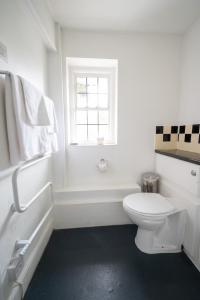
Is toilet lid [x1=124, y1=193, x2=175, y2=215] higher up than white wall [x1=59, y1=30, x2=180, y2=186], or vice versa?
white wall [x1=59, y1=30, x2=180, y2=186]

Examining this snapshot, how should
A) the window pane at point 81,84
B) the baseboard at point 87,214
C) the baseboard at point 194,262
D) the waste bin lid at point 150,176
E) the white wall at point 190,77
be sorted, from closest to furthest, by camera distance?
the baseboard at point 194,262 < the white wall at point 190,77 < the baseboard at point 87,214 < the waste bin lid at point 150,176 < the window pane at point 81,84

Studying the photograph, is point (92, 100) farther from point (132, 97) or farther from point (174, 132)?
point (174, 132)

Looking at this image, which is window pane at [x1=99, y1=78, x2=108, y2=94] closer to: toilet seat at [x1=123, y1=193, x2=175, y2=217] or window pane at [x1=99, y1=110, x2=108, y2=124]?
window pane at [x1=99, y1=110, x2=108, y2=124]

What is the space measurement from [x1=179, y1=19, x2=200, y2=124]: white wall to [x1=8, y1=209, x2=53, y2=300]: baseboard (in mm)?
1825

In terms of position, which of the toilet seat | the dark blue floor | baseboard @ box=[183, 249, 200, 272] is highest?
the toilet seat

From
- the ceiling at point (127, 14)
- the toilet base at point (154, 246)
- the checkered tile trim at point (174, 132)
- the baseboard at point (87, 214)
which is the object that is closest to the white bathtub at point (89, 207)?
the baseboard at point (87, 214)

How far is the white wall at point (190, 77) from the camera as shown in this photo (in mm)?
1530

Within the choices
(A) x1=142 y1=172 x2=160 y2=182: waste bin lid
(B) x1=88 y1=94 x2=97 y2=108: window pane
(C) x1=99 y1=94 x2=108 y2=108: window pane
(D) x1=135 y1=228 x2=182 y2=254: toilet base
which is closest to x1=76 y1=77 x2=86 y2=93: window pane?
(B) x1=88 y1=94 x2=97 y2=108: window pane

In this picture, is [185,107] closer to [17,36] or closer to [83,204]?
[83,204]

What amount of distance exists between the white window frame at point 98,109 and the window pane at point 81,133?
4cm

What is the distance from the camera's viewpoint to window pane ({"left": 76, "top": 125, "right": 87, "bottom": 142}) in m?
1.91

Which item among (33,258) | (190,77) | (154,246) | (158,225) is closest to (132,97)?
(190,77)

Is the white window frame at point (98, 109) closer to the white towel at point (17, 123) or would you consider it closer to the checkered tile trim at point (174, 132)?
the checkered tile trim at point (174, 132)

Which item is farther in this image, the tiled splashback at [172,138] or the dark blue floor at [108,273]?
the tiled splashback at [172,138]
